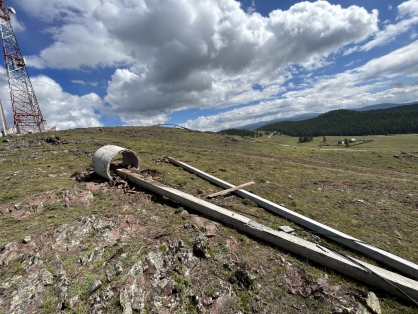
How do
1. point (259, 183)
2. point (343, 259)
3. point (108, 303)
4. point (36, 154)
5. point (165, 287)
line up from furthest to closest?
1. point (36, 154)
2. point (259, 183)
3. point (343, 259)
4. point (165, 287)
5. point (108, 303)

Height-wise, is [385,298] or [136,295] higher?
[136,295]

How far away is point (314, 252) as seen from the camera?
5.62 m

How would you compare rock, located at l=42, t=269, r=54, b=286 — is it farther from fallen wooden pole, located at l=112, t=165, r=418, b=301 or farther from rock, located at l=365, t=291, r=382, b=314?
rock, located at l=365, t=291, r=382, b=314

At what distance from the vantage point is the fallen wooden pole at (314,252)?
15.7ft

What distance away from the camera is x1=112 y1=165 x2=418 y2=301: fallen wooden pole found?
4.78 metres

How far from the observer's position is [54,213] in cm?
711

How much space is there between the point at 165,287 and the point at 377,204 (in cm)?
1092

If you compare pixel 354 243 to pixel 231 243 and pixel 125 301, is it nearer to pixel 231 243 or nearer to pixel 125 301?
pixel 231 243

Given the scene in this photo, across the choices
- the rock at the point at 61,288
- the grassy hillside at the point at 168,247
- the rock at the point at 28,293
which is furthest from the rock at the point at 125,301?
the rock at the point at 28,293

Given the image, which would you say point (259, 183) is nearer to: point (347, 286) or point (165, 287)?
point (347, 286)

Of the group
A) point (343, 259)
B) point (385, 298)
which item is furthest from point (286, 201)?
point (385, 298)

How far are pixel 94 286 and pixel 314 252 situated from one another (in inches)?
219

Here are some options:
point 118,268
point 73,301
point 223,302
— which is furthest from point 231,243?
point 73,301

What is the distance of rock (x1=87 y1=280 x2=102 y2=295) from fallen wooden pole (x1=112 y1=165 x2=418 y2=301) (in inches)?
162
